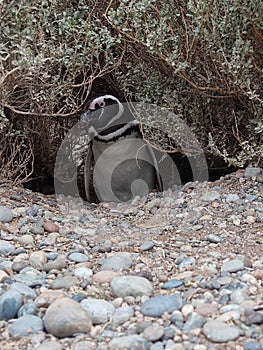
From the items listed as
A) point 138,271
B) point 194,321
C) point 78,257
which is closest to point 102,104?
point 78,257

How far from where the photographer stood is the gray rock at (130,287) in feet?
4.51

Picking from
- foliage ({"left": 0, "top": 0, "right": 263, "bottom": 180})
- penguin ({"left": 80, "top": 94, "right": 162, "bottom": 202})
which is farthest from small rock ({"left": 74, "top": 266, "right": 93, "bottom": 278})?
penguin ({"left": 80, "top": 94, "right": 162, "bottom": 202})

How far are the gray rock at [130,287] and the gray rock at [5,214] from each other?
74 cm

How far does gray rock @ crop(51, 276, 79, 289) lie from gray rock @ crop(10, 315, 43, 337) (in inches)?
7.6

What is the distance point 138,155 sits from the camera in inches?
108

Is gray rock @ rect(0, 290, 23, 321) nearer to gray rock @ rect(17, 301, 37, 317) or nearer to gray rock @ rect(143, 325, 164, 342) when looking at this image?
gray rock @ rect(17, 301, 37, 317)

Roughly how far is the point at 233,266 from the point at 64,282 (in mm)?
456

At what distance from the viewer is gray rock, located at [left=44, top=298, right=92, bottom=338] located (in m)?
1.19

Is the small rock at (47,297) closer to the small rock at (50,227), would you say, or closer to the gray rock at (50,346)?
the gray rock at (50,346)

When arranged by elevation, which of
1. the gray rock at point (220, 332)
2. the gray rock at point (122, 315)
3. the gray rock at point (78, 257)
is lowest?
the gray rock at point (220, 332)

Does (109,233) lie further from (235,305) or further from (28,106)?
(235,305)

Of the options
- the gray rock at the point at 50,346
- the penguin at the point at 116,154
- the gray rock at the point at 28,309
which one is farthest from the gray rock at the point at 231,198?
the gray rock at the point at 50,346

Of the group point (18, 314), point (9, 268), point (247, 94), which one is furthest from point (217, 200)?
point (18, 314)

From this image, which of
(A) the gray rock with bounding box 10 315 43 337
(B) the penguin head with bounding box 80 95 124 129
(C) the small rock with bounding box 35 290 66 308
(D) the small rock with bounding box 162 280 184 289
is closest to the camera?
(A) the gray rock with bounding box 10 315 43 337
